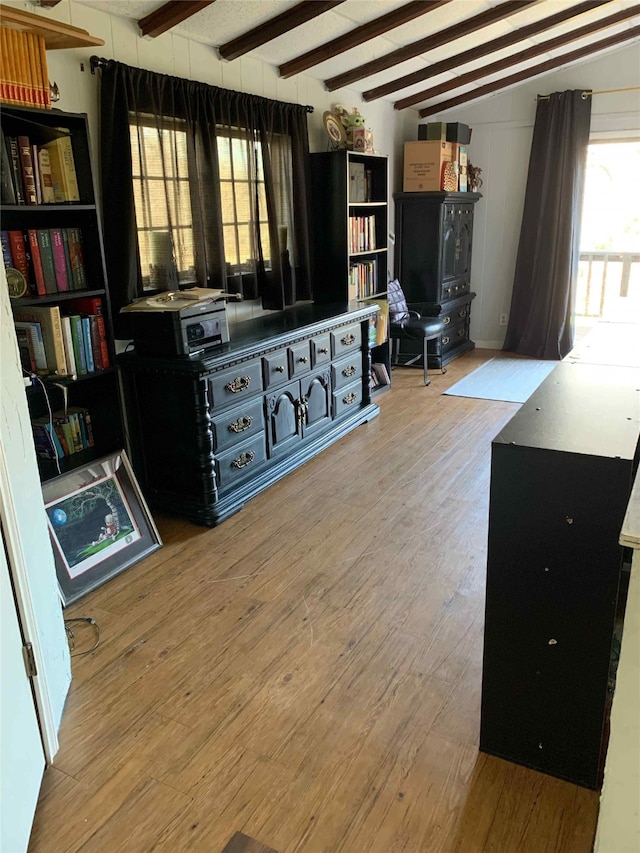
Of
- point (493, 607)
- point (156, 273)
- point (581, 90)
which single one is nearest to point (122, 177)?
point (156, 273)

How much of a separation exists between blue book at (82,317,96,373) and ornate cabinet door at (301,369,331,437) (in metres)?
1.27

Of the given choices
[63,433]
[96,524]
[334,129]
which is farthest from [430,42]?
[96,524]

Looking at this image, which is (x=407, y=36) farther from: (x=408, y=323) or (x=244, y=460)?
(x=244, y=460)

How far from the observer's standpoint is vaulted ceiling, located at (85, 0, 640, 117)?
3.13 meters

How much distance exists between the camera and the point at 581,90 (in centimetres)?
552

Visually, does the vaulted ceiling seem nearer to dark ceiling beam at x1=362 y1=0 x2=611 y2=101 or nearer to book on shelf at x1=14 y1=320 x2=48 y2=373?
dark ceiling beam at x1=362 y1=0 x2=611 y2=101

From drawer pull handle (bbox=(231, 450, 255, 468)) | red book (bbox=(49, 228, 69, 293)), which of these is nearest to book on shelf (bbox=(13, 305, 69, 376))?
red book (bbox=(49, 228, 69, 293))

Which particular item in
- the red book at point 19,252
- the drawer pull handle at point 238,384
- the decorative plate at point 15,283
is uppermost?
the red book at point 19,252

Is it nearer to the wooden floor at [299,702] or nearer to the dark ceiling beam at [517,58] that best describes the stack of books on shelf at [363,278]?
the dark ceiling beam at [517,58]

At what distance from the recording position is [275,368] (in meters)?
3.35

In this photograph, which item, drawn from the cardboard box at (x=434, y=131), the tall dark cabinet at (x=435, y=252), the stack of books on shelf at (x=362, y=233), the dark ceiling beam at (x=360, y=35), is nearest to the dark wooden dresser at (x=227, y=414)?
the stack of books on shelf at (x=362, y=233)

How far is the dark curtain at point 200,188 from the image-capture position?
2926mm

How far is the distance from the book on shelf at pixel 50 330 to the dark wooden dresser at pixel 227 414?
434 millimetres

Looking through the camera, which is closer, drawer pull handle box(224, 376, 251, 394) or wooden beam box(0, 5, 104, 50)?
wooden beam box(0, 5, 104, 50)
